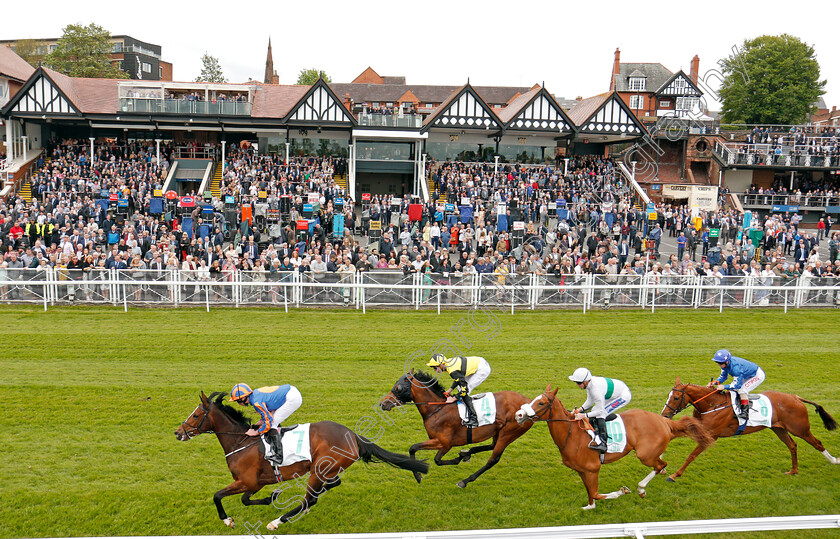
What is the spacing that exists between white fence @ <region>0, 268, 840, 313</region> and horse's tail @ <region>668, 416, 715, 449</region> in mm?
9724

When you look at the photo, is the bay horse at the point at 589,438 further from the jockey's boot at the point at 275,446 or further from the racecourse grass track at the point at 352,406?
the jockey's boot at the point at 275,446

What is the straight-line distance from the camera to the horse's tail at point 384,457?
7285 mm

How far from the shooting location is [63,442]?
8.79 m

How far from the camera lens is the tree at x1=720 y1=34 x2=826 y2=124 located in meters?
48.9

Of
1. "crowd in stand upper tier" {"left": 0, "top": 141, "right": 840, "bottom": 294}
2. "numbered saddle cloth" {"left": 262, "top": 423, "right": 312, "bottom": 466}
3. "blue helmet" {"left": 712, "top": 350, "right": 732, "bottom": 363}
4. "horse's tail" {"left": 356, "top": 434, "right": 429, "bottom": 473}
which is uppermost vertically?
"crowd in stand upper tier" {"left": 0, "top": 141, "right": 840, "bottom": 294}

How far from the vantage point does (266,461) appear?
23.3ft

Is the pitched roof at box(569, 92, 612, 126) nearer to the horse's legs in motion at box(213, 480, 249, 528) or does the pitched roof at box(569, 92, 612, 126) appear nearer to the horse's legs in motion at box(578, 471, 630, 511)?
the horse's legs in motion at box(578, 471, 630, 511)

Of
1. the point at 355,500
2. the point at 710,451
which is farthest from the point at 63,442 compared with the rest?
the point at 710,451

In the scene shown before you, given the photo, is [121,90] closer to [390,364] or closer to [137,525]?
[390,364]

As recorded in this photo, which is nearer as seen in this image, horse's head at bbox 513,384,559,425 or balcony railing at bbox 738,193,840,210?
horse's head at bbox 513,384,559,425

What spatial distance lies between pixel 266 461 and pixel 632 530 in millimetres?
4242

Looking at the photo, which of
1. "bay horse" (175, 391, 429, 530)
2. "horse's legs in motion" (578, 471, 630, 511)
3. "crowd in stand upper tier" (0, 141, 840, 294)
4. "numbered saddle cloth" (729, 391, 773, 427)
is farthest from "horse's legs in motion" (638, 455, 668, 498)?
"crowd in stand upper tier" (0, 141, 840, 294)

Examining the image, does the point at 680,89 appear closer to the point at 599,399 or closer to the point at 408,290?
the point at 408,290

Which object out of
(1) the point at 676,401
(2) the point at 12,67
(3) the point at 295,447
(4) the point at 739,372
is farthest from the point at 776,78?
(2) the point at 12,67
